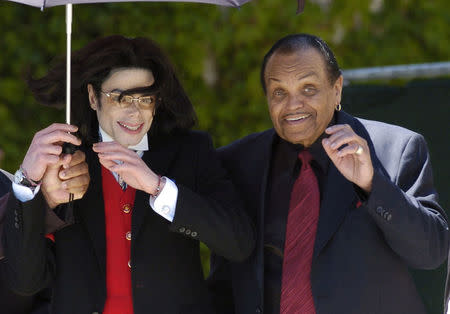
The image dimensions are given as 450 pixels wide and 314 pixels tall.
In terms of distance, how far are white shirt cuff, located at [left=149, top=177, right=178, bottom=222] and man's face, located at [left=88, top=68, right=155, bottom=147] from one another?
0.81ft

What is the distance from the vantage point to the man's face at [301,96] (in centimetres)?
320

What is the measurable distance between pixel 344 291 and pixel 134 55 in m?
1.13

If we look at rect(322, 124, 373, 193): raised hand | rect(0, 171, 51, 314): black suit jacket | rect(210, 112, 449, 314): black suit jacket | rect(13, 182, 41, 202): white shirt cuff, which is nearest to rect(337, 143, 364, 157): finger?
rect(322, 124, 373, 193): raised hand

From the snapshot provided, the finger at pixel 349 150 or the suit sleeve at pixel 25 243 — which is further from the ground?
the finger at pixel 349 150

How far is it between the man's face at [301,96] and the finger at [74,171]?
74cm

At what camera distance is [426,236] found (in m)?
2.93

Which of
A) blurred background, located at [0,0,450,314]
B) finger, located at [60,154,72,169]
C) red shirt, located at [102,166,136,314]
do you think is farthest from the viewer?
blurred background, located at [0,0,450,314]

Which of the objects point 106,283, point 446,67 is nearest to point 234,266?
point 106,283

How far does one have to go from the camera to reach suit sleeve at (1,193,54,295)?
9.67 feet

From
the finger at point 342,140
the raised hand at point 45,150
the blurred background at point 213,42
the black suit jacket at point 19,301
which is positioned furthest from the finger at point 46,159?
the blurred background at point 213,42

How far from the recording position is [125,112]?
311 cm

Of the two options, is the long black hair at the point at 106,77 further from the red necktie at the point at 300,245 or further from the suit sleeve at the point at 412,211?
the suit sleeve at the point at 412,211

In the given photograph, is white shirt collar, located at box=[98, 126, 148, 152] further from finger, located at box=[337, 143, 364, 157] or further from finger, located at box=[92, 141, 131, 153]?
finger, located at box=[337, 143, 364, 157]

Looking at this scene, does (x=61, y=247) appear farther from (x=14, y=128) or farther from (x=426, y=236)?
(x=14, y=128)
